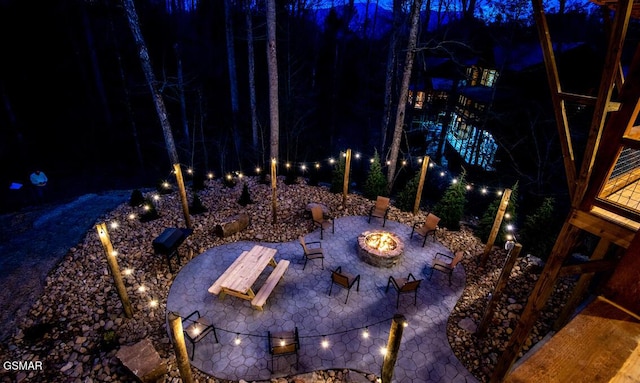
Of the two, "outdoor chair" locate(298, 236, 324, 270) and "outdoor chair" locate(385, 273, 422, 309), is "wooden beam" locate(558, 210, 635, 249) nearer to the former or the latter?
"outdoor chair" locate(385, 273, 422, 309)

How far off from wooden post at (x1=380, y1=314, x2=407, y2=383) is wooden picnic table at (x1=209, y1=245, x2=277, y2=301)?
4139 millimetres

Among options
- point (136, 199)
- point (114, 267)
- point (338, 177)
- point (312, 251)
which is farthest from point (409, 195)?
point (136, 199)

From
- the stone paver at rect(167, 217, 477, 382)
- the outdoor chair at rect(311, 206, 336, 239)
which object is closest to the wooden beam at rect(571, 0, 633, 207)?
the stone paver at rect(167, 217, 477, 382)

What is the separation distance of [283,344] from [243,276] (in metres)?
2.36

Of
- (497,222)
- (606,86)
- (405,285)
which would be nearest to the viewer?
(606,86)

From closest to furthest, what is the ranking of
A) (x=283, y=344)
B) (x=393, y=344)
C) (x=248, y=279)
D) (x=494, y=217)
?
(x=393, y=344), (x=283, y=344), (x=248, y=279), (x=494, y=217)

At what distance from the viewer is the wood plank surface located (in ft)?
4.45

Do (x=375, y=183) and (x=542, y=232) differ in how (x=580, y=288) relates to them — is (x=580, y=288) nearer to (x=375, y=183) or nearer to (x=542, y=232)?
(x=542, y=232)

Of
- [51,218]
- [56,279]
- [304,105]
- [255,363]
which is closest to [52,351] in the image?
[56,279]

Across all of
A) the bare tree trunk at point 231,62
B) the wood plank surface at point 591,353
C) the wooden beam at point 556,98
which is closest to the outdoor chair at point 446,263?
the wooden beam at point 556,98

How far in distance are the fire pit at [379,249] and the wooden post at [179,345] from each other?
603cm

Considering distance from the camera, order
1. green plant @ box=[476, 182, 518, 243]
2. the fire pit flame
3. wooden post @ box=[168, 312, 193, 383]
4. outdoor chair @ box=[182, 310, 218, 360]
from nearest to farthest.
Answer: wooden post @ box=[168, 312, 193, 383] → outdoor chair @ box=[182, 310, 218, 360] → the fire pit flame → green plant @ box=[476, 182, 518, 243]

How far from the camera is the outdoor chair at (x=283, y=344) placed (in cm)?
616

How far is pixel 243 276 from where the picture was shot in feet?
26.0
